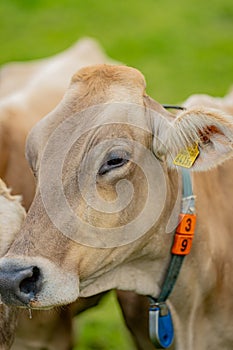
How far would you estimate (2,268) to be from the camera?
367 centimetres

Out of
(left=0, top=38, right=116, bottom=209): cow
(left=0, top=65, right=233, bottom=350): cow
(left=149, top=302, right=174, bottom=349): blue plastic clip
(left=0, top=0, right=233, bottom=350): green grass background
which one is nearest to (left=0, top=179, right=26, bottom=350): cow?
(left=0, top=65, right=233, bottom=350): cow

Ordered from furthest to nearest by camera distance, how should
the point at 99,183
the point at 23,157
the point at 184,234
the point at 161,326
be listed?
the point at 23,157, the point at 161,326, the point at 184,234, the point at 99,183

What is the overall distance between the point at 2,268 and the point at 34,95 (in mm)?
2384

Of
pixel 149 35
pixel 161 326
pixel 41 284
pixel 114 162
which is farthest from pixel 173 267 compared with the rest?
pixel 149 35

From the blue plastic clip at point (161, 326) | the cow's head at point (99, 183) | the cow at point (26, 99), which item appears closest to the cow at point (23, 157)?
the cow at point (26, 99)

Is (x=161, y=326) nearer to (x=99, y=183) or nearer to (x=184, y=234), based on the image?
(x=184, y=234)

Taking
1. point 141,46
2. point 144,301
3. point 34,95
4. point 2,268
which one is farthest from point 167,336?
point 141,46

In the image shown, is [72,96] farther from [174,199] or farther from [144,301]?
[144,301]

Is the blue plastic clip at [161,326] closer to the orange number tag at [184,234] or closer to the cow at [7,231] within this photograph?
the orange number tag at [184,234]

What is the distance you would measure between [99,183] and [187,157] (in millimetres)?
413

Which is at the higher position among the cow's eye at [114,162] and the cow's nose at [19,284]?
the cow's eye at [114,162]

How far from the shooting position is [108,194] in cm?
386

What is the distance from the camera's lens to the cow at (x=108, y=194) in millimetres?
3750

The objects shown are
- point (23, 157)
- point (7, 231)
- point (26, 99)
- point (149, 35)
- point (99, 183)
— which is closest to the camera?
point (99, 183)
